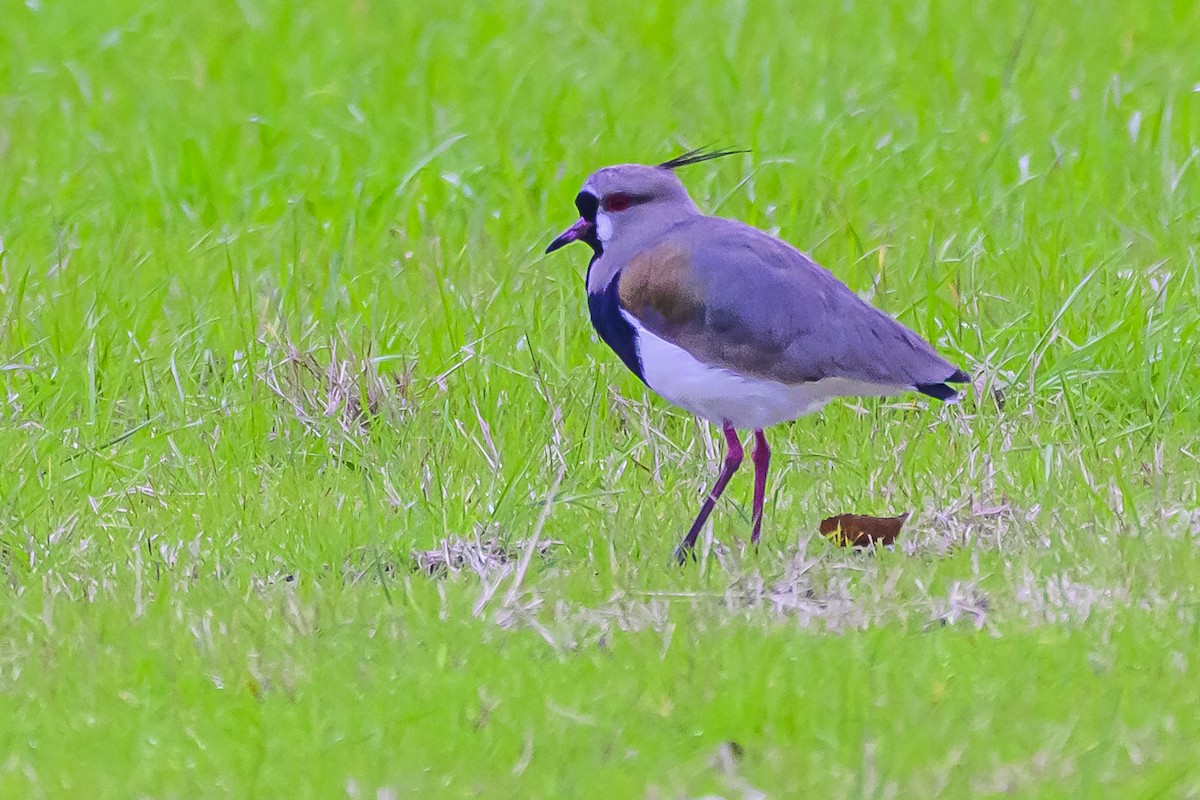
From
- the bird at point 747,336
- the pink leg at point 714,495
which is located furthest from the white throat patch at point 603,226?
the pink leg at point 714,495

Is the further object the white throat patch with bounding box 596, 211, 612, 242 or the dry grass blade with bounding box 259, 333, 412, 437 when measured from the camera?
the dry grass blade with bounding box 259, 333, 412, 437

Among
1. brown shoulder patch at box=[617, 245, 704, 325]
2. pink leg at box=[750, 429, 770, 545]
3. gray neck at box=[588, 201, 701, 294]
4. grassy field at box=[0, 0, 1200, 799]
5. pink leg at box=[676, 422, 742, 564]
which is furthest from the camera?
gray neck at box=[588, 201, 701, 294]

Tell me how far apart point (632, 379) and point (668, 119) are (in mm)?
1934

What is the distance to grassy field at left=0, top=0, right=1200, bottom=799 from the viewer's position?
132 inches

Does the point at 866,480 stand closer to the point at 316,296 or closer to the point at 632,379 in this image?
the point at 632,379

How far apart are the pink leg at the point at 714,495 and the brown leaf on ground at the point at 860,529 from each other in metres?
0.26

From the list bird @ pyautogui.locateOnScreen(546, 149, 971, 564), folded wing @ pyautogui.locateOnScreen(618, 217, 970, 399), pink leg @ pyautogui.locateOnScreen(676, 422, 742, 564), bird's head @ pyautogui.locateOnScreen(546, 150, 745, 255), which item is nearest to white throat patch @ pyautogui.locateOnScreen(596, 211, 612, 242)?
bird's head @ pyautogui.locateOnScreen(546, 150, 745, 255)

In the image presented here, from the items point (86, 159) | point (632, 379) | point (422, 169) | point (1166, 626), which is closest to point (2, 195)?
point (86, 159)

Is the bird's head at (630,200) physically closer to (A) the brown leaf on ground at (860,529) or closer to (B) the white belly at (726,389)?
(B) the white belly at (726,389)

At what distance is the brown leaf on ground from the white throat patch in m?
0.90

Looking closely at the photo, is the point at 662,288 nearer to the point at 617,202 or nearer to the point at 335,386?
the point at 617,202

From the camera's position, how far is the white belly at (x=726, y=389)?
4449mm

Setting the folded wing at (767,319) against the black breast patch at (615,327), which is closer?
the folded wing at (767,319)

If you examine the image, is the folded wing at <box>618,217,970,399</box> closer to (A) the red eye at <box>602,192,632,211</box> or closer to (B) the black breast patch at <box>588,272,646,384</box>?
(B) the black breast patch at <box>588,272,646,384</box>
